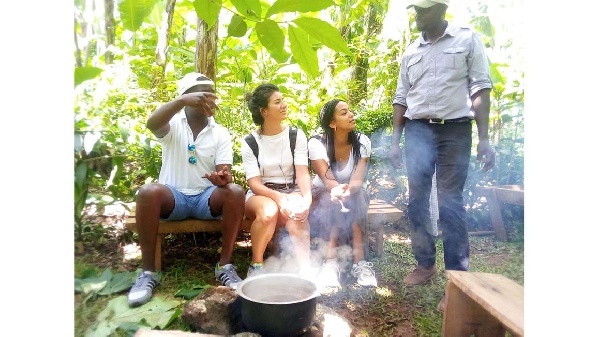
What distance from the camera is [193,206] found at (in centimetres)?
233

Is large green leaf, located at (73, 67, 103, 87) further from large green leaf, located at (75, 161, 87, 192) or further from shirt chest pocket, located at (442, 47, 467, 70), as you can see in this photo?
shirt chest pocket, located at (442, 47, 467, 70)

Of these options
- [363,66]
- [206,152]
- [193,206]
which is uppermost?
[363,66]

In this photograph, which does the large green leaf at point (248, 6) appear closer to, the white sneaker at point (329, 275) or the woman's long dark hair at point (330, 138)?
the woman's long dark hair at point (330, 138)

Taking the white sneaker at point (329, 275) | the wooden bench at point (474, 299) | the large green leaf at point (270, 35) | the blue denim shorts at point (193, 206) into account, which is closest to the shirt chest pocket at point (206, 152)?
the blue denim shorts at point (193, 206)

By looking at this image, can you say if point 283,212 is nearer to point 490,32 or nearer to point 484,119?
point 484,119

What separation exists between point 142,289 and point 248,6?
1476 millimetres

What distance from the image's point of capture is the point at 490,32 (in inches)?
74.1

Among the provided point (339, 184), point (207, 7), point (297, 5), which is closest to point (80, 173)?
point (207, 7)

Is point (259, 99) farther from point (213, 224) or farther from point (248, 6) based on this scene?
point (248, 6)

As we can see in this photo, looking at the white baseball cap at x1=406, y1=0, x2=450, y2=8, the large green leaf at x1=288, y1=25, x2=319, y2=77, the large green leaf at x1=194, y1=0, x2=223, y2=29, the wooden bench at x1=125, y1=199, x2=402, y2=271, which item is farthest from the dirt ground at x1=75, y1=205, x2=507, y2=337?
the white baseball cap at x1=406, y1=0, x2=450, y2=8

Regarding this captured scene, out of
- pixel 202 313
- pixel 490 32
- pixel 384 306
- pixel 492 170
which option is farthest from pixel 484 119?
pixel 202 313

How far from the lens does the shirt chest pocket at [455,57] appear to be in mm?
2053

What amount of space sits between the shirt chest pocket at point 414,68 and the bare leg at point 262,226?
1062mm

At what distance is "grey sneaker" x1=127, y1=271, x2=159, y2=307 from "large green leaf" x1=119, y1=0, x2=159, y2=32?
1298mm
